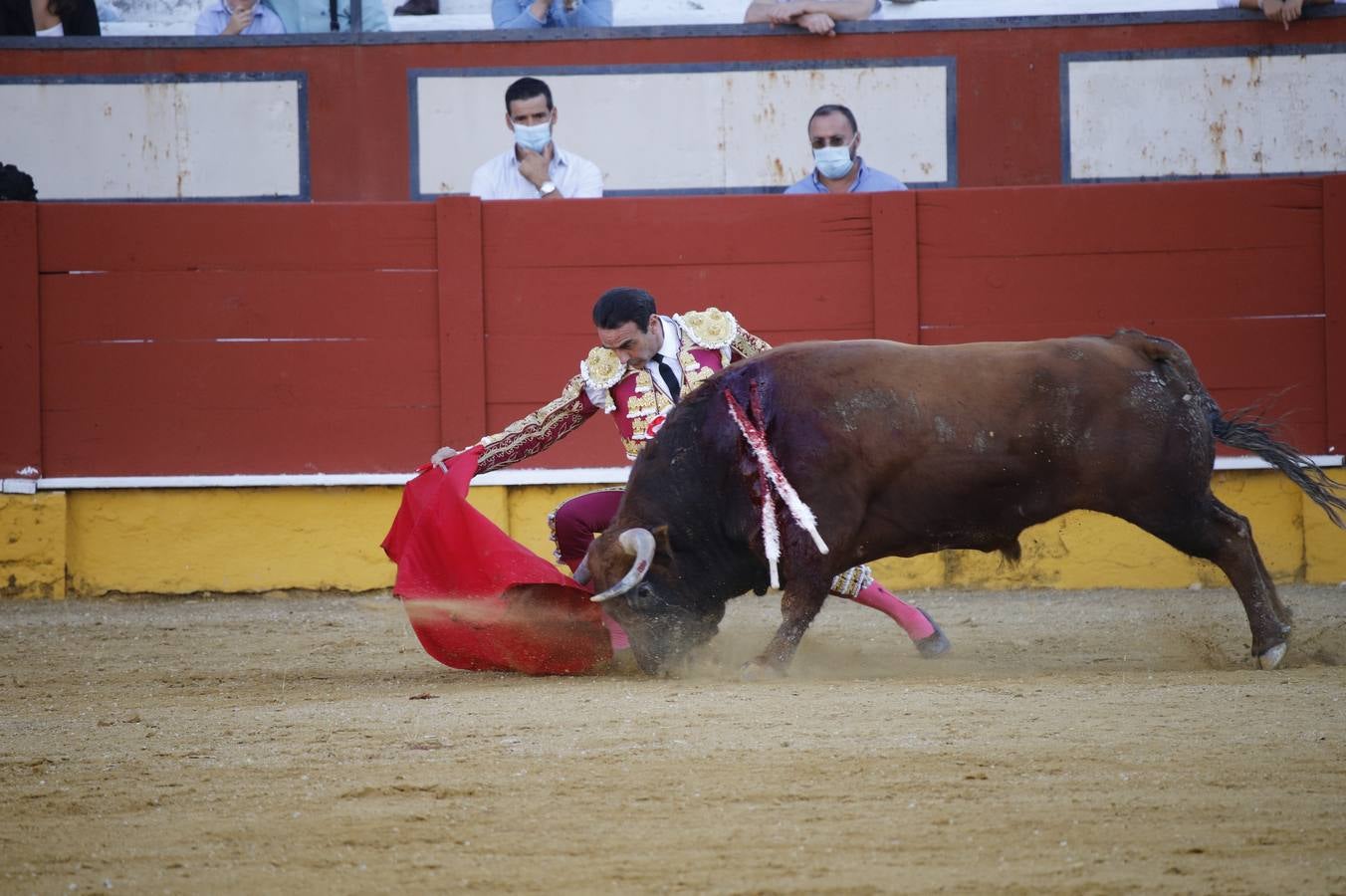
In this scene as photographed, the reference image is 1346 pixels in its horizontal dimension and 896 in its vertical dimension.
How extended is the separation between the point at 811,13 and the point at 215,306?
268 cm

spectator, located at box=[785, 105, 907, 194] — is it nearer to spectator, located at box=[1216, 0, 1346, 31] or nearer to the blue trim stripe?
the blue trim stripe

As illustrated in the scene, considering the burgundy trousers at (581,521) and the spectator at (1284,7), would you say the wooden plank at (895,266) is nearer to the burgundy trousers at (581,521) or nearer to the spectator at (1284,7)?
the spectator at (1284,7)

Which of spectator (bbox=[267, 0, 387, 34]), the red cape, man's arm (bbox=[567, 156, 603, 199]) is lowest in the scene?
the red cape

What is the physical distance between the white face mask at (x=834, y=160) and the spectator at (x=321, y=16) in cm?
210

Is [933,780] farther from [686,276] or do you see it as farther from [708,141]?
[708,141]

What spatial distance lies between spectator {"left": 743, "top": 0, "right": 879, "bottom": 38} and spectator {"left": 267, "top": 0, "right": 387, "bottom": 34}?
1.62 meters

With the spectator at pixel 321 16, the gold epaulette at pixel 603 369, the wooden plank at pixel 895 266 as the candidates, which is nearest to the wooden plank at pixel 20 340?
the spectator at pixel 321 16

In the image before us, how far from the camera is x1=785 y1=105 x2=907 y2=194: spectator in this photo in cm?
614

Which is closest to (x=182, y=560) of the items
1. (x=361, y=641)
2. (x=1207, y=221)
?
(x=361, y=641)

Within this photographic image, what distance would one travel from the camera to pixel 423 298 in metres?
6.30

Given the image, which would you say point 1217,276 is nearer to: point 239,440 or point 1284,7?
point 1284,7

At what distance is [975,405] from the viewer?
406 cm

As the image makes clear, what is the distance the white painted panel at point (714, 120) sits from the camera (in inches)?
267

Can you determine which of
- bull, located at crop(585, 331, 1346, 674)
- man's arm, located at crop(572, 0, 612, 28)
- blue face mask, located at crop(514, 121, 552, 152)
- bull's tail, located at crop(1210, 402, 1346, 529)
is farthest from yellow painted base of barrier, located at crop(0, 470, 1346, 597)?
man's arm, located at crop(572, 0, 612, 28)
